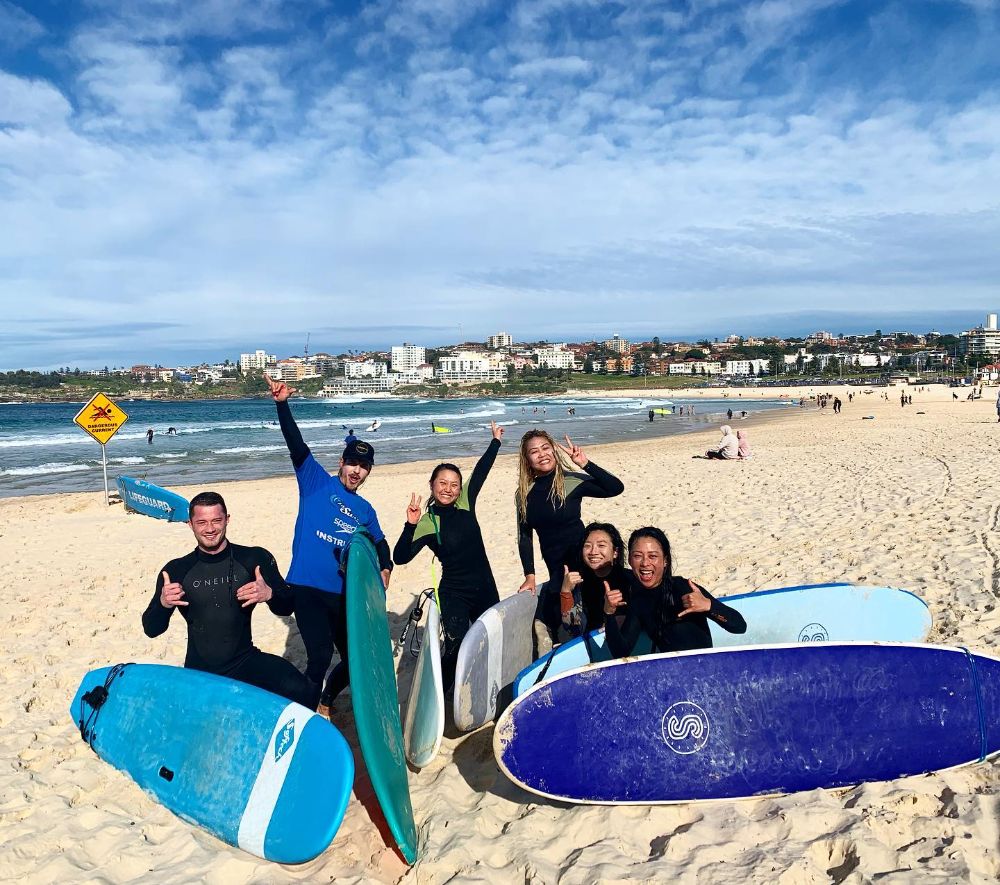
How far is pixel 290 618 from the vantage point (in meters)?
6.37

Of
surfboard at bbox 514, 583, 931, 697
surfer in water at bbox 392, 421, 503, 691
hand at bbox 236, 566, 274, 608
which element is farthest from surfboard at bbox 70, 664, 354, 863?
surfboard at bbox 514, 583, 931, 697

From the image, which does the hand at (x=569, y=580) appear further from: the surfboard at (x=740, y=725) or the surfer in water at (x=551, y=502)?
the surfboard at (x=740, y=725)

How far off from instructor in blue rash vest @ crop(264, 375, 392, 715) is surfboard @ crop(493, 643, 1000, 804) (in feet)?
3.97

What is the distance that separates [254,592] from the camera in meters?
3.28

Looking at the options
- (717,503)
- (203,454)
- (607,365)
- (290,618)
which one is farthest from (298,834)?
(607,365)

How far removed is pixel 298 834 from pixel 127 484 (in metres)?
11.8

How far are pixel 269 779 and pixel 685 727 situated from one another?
5.93 ft

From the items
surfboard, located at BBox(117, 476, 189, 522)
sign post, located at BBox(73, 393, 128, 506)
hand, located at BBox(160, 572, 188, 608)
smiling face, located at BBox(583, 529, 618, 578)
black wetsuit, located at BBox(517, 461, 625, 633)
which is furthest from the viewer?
sign post, located at BBox(73, 393, 128, 506)

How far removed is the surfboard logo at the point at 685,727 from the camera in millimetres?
3014

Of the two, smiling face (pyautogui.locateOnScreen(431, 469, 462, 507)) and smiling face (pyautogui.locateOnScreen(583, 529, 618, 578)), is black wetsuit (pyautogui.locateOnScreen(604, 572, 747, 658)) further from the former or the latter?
smiling face (pyautogui.locateOnScreen(431, 469, 462, 507))

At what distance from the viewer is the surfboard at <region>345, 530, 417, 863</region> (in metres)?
2.73

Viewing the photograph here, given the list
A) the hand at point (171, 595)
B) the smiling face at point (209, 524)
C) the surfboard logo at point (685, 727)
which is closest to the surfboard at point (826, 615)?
the surfboard logo at point (685, 727)

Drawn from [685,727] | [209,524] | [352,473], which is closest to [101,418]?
[352,473]

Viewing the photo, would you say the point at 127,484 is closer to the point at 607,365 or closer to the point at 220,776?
the point at 220,776
